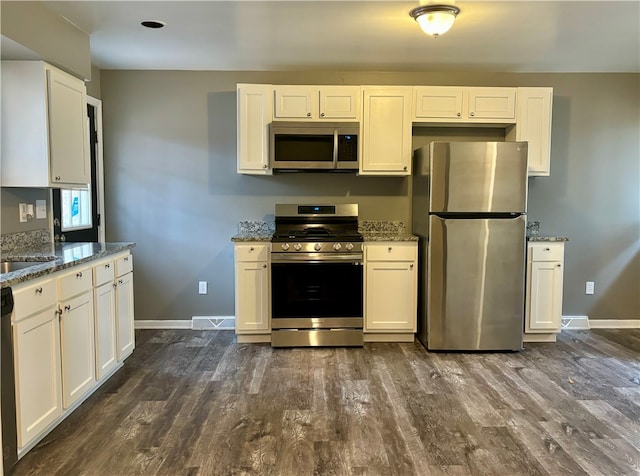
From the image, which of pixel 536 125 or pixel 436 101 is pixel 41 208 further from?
pixel 536 125

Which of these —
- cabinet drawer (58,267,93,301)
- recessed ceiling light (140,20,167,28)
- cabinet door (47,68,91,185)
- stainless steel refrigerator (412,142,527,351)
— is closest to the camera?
cabinet drawer (58,267,93,301)

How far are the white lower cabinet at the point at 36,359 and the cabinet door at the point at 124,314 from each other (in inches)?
30.5

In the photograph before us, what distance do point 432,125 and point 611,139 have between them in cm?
176

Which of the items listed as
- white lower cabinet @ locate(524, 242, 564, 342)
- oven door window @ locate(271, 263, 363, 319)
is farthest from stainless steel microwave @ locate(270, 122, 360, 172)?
white lower cabinet @ locate(524, 242, 564, 342)

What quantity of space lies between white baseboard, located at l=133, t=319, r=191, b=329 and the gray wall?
0.05 meters

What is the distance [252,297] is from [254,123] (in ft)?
4.85

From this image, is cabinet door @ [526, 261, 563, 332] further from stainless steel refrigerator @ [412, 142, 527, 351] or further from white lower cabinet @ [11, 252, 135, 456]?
white lower cabinet @ [11, 252, 135, 456]

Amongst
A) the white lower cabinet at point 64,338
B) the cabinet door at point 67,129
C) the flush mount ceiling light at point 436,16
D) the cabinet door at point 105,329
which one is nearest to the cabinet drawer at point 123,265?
the white lower cabinet at point 64,338

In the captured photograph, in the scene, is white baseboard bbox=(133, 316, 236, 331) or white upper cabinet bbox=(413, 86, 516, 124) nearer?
white upper cabinet bbox=(413, 86, 516, 124)

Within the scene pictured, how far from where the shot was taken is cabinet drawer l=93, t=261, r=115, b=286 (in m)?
2.90

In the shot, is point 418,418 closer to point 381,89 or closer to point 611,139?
point 381,89

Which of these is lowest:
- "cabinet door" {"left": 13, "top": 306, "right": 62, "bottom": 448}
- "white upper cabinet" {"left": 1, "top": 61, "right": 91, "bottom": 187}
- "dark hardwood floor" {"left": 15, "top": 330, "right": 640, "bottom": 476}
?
"dark hardwood floor" {"left": 15, "top": 330, "right": 640, "bottom": 476}

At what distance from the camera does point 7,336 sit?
2049mm

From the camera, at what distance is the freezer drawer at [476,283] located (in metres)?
3.81
